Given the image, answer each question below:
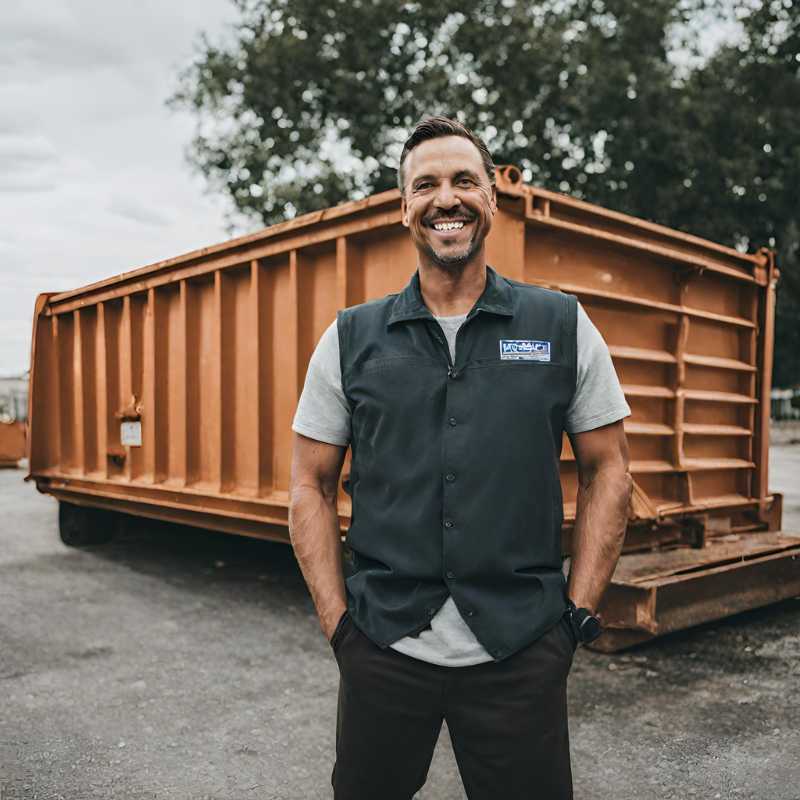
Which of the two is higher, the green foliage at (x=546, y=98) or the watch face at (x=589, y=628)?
the green foliage at (x=546, y=98)

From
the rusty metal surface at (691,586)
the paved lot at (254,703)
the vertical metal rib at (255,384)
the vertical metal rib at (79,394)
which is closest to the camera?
the paved lot at (254,703)

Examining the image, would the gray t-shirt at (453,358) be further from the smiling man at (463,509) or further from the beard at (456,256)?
the beard at (456,256)

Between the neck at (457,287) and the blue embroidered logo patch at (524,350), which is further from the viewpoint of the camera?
the neck at (457,287)

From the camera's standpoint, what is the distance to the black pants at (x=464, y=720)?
1.80 meters

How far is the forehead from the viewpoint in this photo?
2014 millimetres

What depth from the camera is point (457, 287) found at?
203cm

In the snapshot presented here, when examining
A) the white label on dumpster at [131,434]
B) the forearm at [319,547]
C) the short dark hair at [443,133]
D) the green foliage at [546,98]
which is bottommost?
the white label on dumpster at [131,434]

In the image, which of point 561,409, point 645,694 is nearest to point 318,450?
point 561,409

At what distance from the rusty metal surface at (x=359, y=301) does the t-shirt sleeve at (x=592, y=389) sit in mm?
2451

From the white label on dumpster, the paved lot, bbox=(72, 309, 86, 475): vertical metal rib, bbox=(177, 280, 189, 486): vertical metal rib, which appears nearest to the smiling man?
the paved lot

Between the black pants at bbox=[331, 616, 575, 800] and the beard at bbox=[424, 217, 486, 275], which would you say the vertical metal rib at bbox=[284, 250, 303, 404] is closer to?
the beard at bbox=[424, 217, 486, 275]

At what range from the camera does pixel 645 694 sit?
4141mm

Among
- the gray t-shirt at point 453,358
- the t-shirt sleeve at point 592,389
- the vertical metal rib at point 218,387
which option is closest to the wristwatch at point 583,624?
the gray t-shirt at point 453,358

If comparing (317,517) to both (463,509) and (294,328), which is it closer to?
(463,509)
